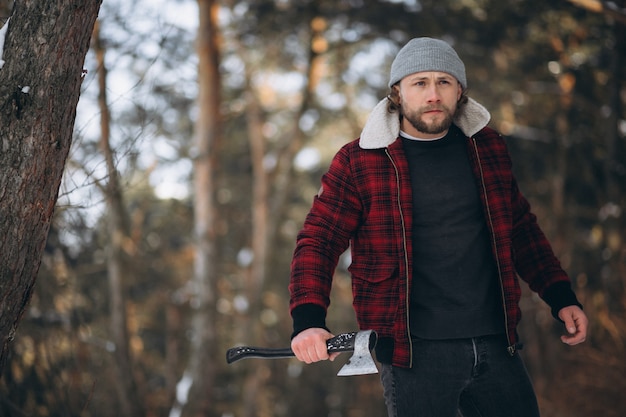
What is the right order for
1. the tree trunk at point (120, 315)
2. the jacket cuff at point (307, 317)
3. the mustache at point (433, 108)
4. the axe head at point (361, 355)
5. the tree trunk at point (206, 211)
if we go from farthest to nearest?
the tree trunk at point (206, 211) → the tree trunk at point (120, 315) → the mustache at point (433, 108) → the jacket cuff at point (307, 317) → the axe head at point (361, 355)

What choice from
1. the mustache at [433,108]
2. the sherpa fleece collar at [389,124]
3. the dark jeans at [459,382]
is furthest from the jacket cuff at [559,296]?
the mustache at [433,108]

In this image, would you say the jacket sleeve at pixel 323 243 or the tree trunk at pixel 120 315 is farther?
the tree trunk at pixel 120 315

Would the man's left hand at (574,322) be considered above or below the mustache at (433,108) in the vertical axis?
below

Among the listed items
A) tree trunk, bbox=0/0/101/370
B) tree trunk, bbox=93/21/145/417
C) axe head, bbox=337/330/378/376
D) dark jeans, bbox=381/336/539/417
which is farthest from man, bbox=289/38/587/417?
→ tree trunk, bbox=93/21/145/417

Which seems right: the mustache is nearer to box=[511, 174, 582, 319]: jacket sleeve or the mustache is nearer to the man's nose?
the man's nose

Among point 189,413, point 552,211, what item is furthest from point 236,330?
point 552,211

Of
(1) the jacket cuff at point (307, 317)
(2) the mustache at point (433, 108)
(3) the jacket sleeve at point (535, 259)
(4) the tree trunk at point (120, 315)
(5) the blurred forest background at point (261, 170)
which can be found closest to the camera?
(1) the jacket cuff at point (307, 317)

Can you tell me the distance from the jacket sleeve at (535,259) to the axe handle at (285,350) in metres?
A: 0.86

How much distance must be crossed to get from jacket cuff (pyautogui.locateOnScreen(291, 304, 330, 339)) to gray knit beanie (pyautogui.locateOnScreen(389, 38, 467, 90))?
0.99m

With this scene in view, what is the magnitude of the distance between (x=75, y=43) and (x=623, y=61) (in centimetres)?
849

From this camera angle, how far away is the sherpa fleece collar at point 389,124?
110 inches

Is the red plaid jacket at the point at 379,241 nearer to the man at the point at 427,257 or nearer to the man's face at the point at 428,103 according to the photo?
the man at the point at 427,257

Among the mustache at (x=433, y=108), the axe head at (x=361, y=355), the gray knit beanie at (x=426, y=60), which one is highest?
the gray knit beanie at (x=426, y=60)

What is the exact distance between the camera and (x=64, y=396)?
17.2 ft
